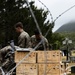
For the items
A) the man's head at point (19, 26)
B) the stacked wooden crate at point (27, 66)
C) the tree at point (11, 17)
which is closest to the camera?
the stacked wooden crate at point (27, 66)

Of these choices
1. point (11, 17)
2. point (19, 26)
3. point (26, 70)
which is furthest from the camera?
point (11, 17)

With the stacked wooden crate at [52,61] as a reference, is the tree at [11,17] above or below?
above

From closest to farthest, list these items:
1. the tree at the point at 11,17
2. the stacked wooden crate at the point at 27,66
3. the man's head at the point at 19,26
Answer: the stacked wooden crate at the point at 27,66 < the man's head at the point at 19,26 < the tree at the point at 11,17

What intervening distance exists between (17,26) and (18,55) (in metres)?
0.90

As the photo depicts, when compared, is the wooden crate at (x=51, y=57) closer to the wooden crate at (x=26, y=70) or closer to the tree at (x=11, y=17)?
the wooden crate at (x=26, y=70)

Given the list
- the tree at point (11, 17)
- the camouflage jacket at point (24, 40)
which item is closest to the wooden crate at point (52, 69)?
the camouflage jacket at point (24, 40)

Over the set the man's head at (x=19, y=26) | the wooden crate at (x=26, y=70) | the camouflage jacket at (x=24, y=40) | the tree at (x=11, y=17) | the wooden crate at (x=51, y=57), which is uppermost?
the tree at (x=11, y=17)

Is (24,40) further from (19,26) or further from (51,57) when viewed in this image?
(51,57)

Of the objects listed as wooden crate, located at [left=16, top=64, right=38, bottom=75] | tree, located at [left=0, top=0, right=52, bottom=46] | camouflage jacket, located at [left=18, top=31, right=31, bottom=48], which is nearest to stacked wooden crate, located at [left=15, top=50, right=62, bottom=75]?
wooden crate, located at [left=16, top=64, right=38, bottom=75]

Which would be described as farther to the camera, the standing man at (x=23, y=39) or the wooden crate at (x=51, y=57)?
the standing man at (x=23, y=39)

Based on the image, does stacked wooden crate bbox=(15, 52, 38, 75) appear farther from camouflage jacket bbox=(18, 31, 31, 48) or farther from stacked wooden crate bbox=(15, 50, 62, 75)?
camouflage jacket bbox=(18, 31, 31, 48)

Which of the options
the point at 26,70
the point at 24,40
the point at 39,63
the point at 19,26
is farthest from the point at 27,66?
the point at 19,26

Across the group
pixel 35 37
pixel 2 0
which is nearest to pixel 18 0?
pixel 2 0

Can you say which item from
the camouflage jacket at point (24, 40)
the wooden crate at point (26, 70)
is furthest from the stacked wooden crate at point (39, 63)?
the camouflage jacket at point (24, 40)
